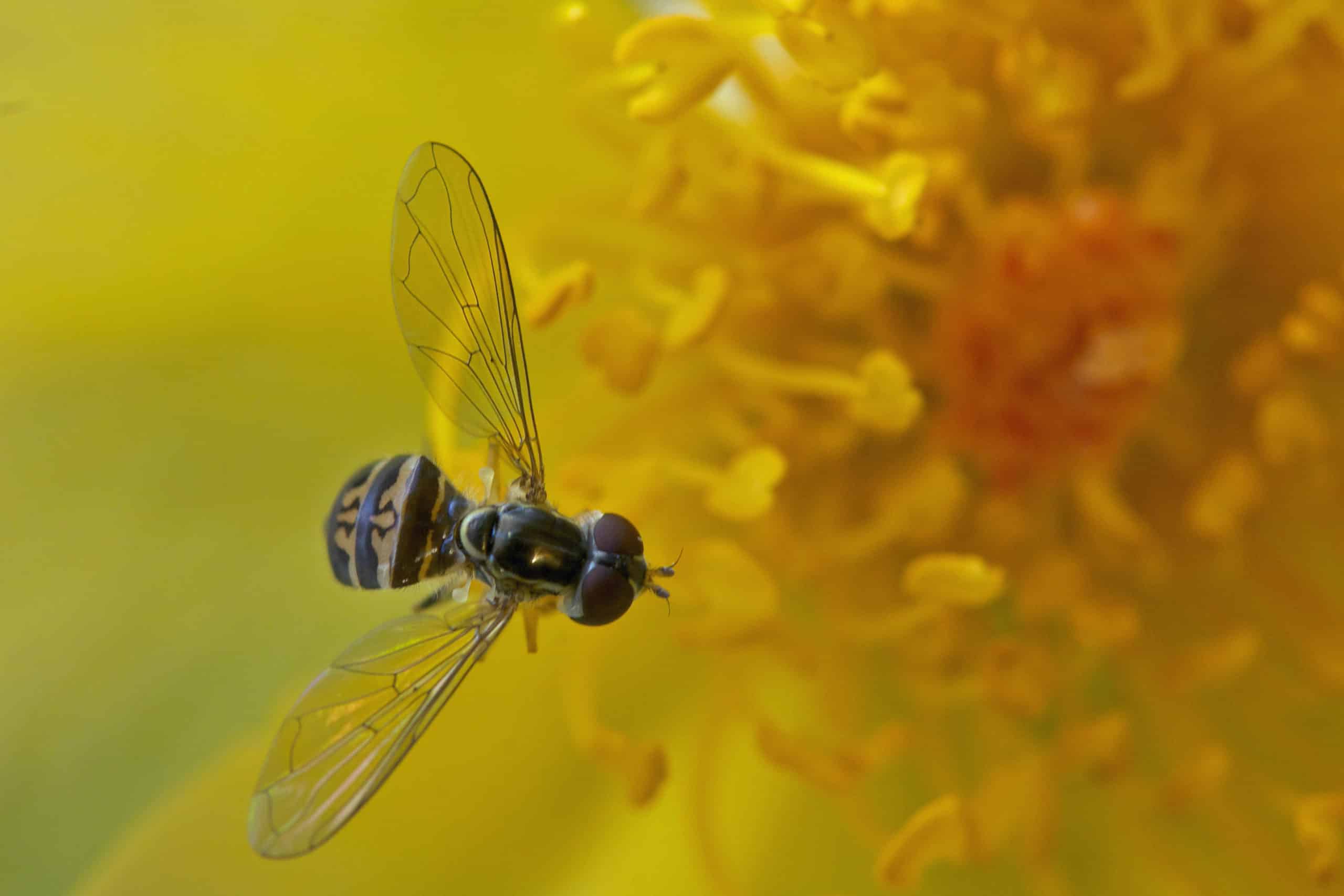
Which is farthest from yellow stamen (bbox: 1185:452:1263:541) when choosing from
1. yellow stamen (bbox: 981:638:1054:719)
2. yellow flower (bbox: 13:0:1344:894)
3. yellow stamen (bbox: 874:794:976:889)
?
yellow stamen (bbox: 874:794:976:889)

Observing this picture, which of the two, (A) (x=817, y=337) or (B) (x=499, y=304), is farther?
(A) (x=817, y=337)

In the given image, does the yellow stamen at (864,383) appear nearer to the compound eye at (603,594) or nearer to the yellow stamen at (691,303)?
the yellow stamen at (691,303)

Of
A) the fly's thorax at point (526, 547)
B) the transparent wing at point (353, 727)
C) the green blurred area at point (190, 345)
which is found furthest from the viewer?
the green blurred area at point (190, 345)

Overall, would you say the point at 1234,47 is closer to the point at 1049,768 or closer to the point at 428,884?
the point at 1049,768

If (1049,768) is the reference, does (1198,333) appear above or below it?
above

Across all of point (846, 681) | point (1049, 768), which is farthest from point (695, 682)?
point (1049, 768)

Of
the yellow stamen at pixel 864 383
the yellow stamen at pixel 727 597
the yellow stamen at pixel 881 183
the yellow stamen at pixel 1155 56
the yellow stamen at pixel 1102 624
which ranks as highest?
the yellow stamen at pixel 1155 56

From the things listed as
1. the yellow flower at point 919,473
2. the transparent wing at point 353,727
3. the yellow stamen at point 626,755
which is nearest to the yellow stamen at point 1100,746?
the yellow flower at point 919,473
